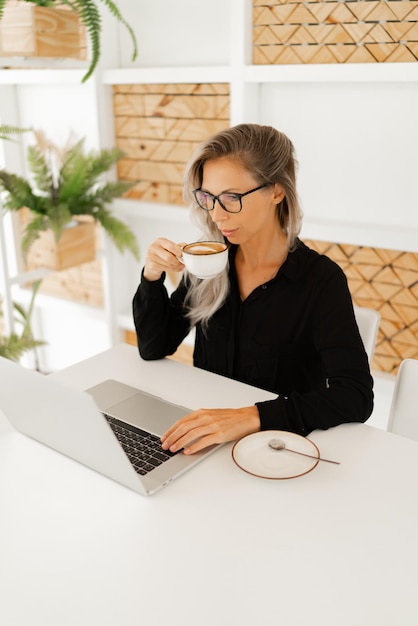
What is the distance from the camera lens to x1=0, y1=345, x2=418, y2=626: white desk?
815 millimetres

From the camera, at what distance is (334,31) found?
2.14 m

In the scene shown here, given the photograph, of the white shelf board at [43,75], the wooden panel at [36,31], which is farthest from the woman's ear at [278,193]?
the white shelf board at [43,75]

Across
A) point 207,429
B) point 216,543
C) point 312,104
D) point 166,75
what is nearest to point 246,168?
point 207,429

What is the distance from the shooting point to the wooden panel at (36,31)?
2.33 metres

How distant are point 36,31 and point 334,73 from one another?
3.64 feet

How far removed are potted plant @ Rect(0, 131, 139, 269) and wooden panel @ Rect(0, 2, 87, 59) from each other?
14.6 inches

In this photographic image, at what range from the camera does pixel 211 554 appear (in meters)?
0.91

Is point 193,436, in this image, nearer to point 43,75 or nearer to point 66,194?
point 66,194

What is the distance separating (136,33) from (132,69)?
24 centimetres

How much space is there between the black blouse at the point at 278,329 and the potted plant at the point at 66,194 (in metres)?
1.06

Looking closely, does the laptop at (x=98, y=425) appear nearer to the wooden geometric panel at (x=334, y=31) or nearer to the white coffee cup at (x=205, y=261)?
the white coffee cup at (x=205, y=261)

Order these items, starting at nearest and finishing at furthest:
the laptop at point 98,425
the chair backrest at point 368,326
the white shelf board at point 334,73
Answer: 1. the laptop at point 98,425
2. the chair backrest at point 368,326
3. the white shelf board at point 334,73

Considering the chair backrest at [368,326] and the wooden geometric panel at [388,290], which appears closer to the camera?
the chair backrest at [368,326]

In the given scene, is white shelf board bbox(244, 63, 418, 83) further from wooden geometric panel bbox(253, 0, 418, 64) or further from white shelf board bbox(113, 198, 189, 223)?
white shelf board bbox(113, 198, 189, 223)
